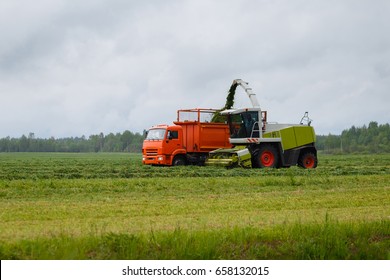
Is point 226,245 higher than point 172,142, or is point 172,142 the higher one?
point 172,142

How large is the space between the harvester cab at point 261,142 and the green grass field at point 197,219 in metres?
8.40

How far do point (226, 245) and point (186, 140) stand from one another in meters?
22.8

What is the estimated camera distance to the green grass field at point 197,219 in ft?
31.6

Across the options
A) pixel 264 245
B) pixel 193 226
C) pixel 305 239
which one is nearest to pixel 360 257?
pixel 305 239

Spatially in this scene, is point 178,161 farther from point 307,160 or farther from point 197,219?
point 197,219

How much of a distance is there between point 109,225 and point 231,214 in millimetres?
3068

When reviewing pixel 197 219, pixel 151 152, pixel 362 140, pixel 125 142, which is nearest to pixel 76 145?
pixel 125 142

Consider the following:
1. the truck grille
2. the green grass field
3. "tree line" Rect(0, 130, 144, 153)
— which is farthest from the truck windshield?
"tree line" Rect(0, 130, 144, 153)

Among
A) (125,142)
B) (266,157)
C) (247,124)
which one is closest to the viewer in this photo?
(266,157)

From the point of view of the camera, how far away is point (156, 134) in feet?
107

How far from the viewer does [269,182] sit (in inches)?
862

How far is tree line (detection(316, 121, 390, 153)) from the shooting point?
10531 centimetres

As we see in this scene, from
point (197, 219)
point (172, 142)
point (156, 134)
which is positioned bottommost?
point (197, 219)

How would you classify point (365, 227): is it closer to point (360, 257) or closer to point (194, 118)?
point (360, 257)
